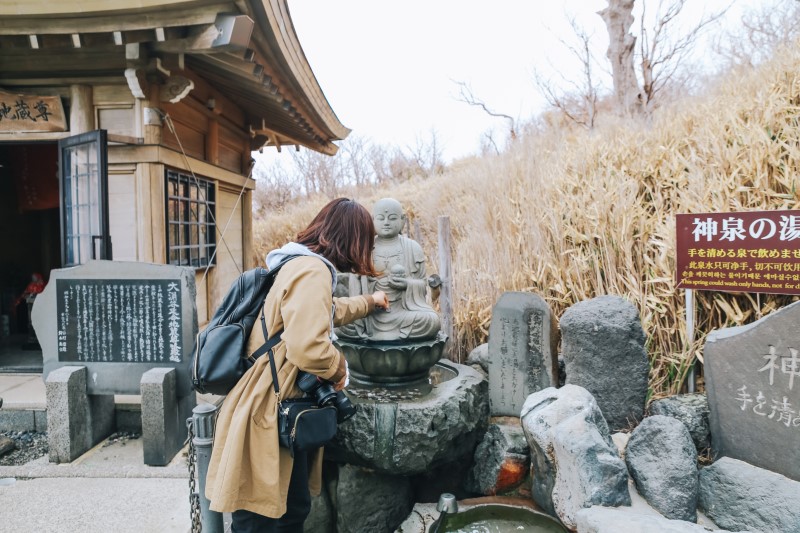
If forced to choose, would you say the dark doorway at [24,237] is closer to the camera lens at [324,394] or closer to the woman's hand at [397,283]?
the woman's hand at [397,283]

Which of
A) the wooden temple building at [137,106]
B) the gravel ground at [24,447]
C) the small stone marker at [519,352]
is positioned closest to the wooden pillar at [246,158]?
the wooden temple building at [137,106]

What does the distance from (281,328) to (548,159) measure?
678 centimetres

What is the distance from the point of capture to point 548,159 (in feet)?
25.4

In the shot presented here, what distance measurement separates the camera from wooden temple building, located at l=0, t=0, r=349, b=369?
4137 millimetres

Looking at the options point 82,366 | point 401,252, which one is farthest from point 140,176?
point 401,252

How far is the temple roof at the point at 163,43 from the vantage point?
4039 millimetres

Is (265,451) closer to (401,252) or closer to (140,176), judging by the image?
(401,252)

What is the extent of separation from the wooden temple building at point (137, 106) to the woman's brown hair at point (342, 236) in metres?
2.72

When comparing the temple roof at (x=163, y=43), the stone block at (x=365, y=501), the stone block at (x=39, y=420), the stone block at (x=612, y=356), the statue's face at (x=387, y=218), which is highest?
the temple roof at (x=163, y=43)

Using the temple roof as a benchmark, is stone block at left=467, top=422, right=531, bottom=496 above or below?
below

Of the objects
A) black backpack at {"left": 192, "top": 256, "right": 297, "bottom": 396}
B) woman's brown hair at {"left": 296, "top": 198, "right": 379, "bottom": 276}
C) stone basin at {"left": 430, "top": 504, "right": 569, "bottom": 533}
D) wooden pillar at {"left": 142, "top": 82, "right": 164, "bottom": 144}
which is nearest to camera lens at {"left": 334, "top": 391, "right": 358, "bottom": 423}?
black backpack at {"left": 192, "top": 256, "right": 297, "bottom": 396}

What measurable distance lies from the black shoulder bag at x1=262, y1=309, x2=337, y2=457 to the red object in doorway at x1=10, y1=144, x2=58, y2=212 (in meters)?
7.00

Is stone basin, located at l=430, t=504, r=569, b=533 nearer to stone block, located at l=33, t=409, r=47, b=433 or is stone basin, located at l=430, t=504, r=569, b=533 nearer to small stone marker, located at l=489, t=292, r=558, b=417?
small stone marker, located at l=489, t=292, r=558, b=417

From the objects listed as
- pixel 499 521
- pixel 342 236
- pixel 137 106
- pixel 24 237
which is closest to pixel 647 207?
pixel 499 521
